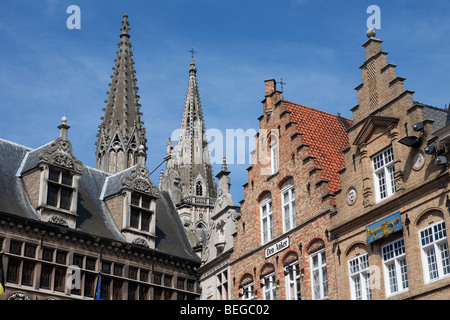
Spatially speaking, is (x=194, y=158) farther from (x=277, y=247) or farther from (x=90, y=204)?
(x=277, y=247)

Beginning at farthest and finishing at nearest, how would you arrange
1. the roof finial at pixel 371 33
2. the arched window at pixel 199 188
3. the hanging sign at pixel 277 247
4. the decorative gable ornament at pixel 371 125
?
the arched window at pixel 199 188, the hanging sign at pixel 277 247, the roof finial at pixel 371 33, the decorative gable ornament at pixel 371 125

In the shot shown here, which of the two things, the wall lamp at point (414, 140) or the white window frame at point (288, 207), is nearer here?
the wall lamp at point (414, 140)

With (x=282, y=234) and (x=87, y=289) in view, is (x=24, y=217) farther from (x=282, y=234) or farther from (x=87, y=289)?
(x=282, y=234)

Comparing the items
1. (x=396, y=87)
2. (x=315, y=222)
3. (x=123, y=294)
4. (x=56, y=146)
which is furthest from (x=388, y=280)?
(x=56, y=146)

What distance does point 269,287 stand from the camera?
28688mm

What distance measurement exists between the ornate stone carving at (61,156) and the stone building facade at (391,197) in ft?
37.9

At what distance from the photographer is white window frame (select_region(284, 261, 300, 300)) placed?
27.1 m

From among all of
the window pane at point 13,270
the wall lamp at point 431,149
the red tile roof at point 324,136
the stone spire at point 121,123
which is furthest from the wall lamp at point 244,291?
the stone spire at point 121,123

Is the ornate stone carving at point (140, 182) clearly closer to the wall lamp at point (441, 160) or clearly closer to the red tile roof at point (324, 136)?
the red tile roof at point (324, 136)

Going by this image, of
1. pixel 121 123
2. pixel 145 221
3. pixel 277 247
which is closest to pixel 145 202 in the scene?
pixel 145 221

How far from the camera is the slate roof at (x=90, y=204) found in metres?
29.4

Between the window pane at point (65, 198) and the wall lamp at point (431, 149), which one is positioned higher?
the window pane at point (65, 198)

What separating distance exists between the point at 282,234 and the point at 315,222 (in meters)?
2.01

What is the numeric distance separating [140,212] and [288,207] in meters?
7.70
